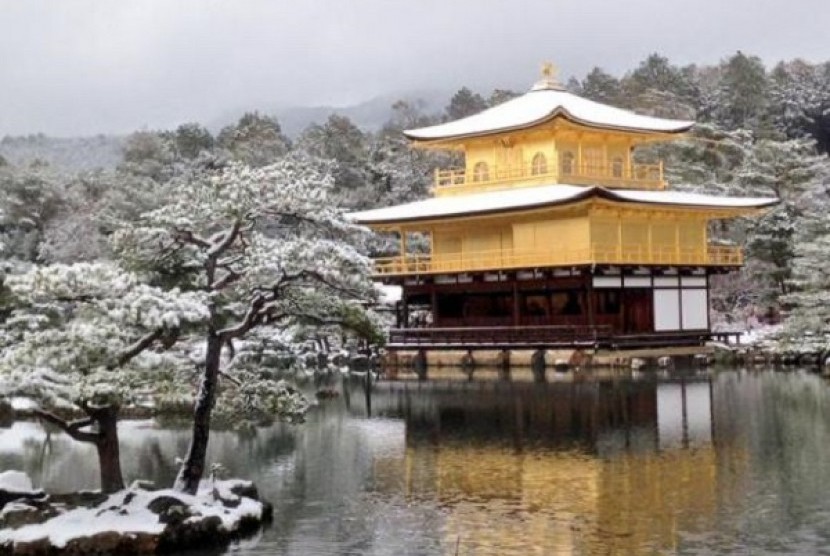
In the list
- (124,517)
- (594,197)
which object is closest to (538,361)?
(594,197)

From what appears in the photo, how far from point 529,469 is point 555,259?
23366 mm

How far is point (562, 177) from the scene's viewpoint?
44406 mm

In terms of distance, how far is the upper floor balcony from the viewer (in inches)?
1761

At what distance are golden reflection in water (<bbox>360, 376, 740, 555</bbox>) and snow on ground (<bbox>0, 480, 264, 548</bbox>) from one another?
2538 mm

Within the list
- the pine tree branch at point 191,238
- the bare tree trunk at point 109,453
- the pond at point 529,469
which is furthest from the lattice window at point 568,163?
the bare tree trunk at point 109,453

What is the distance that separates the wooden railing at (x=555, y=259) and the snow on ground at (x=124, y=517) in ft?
88.4

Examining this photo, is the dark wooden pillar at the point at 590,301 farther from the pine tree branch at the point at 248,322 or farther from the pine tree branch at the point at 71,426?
the pine tree branch at the point at 71,426

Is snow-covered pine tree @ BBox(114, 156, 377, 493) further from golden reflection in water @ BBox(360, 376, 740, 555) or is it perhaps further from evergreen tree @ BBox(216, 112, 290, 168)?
evergreen tree @ BBox(216, 112, 290, 168)

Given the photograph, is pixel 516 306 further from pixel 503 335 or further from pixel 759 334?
pixel 759 334

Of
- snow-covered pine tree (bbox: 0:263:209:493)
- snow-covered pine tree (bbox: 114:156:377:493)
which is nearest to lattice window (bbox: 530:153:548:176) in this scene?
snow-covered pine tree (bbox: 114:156:377:493)

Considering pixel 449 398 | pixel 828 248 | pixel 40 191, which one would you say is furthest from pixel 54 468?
pixel 40 191

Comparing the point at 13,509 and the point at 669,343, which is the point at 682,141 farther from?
the point at 13,509

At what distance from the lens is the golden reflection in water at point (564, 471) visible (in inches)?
499

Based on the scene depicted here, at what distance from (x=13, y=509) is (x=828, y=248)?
29000 millimetres
